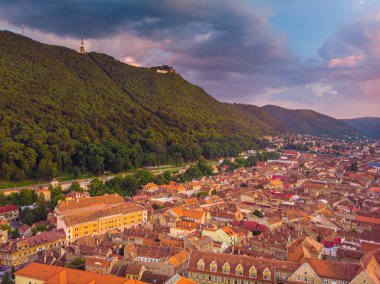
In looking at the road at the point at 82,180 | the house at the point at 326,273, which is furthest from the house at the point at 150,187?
the house at the point at 326,273

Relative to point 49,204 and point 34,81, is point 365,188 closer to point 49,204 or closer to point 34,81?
point 49,204

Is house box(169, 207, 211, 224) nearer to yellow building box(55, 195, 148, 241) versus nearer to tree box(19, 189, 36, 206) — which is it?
yellow building box(55, 195, 148, 241)

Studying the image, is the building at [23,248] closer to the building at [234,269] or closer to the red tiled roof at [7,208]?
the red tiled roof at [7,208]

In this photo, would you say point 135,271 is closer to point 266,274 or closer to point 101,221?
point 266,274

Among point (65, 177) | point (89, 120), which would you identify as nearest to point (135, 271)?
point (65, 177)

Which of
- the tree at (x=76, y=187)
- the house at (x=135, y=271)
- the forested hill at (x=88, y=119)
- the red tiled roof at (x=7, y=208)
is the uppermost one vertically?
the forested hill at (x=88, y=119)

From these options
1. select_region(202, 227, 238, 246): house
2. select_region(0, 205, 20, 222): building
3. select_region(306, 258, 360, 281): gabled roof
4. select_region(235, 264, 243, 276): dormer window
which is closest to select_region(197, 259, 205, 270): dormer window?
select_region(235, 264, 243, 276): dormer window

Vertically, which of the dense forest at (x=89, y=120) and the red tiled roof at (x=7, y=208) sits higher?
the dense forest at (x=89, y=120)
